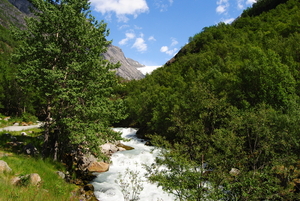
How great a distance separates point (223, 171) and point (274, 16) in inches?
4215

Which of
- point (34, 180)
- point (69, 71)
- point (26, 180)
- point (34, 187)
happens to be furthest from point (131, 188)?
point (69, 71)

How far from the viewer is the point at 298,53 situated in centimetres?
3800

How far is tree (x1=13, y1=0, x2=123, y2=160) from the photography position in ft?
48.7

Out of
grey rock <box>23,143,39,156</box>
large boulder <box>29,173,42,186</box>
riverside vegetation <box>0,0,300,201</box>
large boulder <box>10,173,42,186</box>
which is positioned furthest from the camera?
grey rock <box>23,143,39,156</box>

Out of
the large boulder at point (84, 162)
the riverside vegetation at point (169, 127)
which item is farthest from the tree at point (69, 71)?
the large boulder at point (84, 162)

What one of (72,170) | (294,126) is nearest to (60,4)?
(72,170)

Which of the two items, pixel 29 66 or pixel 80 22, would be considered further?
pixel 80 22

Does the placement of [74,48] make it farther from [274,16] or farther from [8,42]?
[8,42]

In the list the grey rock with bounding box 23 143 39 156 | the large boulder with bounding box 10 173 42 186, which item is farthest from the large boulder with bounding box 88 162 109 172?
the large boulder with bounding box 10 173 42 186

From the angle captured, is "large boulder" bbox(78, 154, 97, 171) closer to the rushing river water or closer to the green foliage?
the rushing river water

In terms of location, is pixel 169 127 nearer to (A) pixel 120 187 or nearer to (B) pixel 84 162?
(A) pixel 120 187

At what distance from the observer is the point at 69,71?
51.0ft

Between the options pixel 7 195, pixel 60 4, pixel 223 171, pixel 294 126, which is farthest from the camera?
pixel 60 4

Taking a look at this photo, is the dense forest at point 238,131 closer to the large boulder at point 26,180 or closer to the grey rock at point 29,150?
the large boulder at point 26,180
